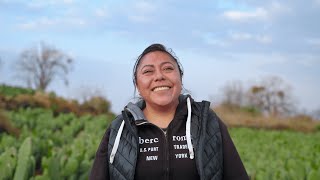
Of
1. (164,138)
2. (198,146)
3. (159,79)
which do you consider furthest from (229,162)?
(159,79)

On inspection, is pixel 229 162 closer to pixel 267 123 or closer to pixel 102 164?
pixel 102 164

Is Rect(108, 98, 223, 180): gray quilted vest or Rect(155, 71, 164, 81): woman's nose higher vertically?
Rect(155, 71, 164, 81): woman's nose

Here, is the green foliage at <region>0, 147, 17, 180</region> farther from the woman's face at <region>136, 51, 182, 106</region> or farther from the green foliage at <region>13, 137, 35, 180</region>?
the woman's face at <region>136, 51, 182, 106</region>

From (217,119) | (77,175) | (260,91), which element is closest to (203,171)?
(217,119)

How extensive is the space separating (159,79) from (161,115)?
0.69ft

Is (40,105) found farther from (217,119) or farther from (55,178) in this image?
(217,119)

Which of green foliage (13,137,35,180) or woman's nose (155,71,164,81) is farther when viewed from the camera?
green foliage (13,137,35,180)

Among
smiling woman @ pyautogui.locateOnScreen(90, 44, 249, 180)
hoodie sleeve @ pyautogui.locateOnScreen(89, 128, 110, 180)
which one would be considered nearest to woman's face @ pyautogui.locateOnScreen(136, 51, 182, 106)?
smiling woman @ pyautogui.locateOnScreen(90, 44, 249, 180)

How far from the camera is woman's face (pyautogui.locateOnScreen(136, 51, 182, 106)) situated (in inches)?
103

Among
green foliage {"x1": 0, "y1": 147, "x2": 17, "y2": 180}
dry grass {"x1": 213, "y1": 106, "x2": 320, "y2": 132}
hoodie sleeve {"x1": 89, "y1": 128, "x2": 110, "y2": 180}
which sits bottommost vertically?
dry grass {"x1": 213, "y1": 106, "x2": 320, "y2": 132}

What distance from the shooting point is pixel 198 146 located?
254 cm

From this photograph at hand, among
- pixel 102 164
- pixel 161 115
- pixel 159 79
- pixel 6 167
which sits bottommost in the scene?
pixel 6 167

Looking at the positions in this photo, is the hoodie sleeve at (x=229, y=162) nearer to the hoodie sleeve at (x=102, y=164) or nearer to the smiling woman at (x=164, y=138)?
the smiling woman at (x=164, y=138)

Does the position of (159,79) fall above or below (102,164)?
above
